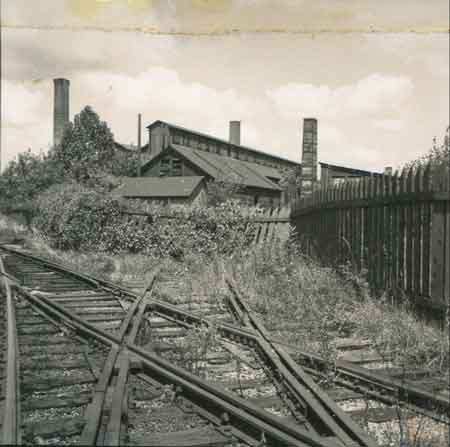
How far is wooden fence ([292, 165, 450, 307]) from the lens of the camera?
18.9ft

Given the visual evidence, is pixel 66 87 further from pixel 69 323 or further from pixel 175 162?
pixel 69 323

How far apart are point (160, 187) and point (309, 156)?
28.7 m

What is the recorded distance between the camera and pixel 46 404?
11.8ft

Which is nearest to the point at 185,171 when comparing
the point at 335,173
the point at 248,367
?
the point at 335,173

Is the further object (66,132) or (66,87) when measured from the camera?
(66,87)

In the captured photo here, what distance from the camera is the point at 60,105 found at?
199 feet

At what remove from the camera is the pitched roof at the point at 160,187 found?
41.0 metres

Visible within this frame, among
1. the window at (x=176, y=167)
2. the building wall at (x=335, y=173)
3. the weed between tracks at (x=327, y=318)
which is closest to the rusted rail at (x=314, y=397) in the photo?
the weed between tracks at (x=327, y=318)

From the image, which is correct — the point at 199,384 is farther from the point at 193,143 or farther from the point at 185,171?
the point at 193,143

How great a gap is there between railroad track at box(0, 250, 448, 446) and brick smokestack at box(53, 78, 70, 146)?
57136mm

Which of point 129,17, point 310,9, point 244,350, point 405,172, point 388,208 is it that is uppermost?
point 310,9

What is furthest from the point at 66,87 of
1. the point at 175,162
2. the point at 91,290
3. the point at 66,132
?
the point at 91,290

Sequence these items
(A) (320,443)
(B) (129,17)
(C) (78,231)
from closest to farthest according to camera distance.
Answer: (A) (320,443)
(B) (129,17)
(C) (78,231)

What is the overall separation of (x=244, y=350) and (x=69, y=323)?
2.33 metres
